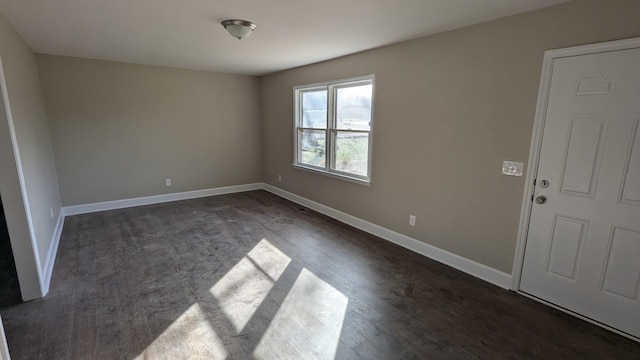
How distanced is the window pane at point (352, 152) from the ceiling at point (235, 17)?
3.71ft

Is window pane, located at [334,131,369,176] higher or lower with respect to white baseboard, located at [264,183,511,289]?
higher

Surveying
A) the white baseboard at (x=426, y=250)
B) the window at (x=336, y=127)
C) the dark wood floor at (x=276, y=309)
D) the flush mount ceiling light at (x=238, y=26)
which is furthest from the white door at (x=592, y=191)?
the flush mount ceiling light at (x=238, y=26)

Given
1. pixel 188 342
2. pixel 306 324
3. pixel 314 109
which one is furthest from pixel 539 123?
pixel 314 109

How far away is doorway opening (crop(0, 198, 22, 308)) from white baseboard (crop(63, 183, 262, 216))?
2.33 metres

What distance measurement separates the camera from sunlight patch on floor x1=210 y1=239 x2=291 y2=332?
2465mm

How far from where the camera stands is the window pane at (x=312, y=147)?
5002mm

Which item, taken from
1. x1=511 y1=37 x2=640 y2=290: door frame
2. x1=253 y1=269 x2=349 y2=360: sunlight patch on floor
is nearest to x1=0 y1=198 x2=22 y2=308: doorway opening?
x1=253 y1=269 x2=349 y2=360: sunlight patch on floor

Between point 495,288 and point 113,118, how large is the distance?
582 cm

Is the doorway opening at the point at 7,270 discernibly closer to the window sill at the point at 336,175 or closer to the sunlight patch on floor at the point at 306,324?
the sunlight patch on floor at the point at 306,324

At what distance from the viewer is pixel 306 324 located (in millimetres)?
2309

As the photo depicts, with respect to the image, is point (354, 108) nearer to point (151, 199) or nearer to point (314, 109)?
point (314, 109)

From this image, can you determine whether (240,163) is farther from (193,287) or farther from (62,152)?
(193,287)

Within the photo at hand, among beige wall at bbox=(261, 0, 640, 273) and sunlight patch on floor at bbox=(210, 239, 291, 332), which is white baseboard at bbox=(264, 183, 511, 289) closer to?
beige wall at bbox=(261, 0, 640, 273)

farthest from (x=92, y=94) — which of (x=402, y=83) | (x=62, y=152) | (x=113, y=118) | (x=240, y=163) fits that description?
(x=402, y=83)
